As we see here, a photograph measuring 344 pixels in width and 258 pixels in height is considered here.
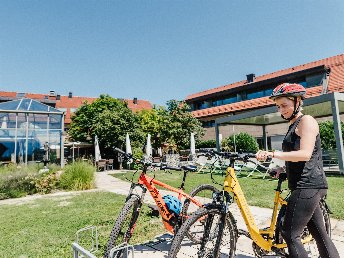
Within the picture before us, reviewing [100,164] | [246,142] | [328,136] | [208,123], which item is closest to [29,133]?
[100,164]

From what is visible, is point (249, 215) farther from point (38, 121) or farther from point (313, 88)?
point (313, 88)

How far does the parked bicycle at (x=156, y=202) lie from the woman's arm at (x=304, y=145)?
3.23 ft

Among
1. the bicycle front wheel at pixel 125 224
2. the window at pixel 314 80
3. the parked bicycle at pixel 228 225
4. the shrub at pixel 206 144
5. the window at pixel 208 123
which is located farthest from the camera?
the window at pixel 208 123

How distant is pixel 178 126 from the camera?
2975 cm

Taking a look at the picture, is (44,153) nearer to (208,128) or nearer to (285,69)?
(208,128)

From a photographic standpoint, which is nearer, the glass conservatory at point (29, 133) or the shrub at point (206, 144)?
the glass conservatory at point (29, 133)

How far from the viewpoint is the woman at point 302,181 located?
229cm

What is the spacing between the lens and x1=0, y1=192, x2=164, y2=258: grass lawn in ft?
13.8

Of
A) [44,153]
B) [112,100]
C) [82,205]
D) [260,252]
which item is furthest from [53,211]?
[112,100]

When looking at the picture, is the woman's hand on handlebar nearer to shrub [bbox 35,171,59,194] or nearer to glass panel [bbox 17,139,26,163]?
shrub [bbox 35,171,59,194]

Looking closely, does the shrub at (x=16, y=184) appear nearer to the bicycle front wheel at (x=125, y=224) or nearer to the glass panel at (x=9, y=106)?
the bicycle front wheel at (x=125, y=224)

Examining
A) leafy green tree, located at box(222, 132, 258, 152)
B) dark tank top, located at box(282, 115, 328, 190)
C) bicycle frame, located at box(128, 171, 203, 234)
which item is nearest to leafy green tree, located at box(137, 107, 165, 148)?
leafy green tree, located at box(222, 132, 258, 152)

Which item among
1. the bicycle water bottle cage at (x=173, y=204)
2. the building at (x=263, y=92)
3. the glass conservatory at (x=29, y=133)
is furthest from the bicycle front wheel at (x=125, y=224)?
the building at (x=263, y=92)

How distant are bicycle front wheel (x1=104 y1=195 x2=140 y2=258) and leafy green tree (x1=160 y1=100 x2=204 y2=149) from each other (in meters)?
26.3
